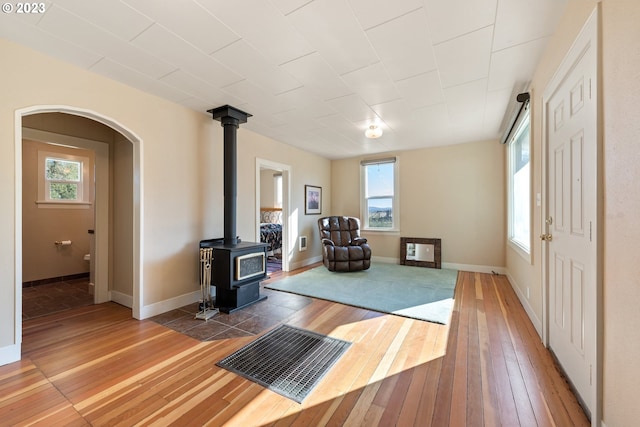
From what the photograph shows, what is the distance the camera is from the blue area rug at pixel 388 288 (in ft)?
9.88

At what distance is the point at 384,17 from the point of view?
1734 millimetres

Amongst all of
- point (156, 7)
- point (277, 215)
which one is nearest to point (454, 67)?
point (156, 7)

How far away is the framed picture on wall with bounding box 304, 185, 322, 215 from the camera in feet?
18.2

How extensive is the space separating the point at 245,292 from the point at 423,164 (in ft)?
13.9

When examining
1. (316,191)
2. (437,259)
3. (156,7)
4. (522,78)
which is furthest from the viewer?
(316,191)

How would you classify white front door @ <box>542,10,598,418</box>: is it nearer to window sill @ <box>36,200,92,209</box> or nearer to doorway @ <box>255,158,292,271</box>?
doorway @ <box>255,158,292,271</box>

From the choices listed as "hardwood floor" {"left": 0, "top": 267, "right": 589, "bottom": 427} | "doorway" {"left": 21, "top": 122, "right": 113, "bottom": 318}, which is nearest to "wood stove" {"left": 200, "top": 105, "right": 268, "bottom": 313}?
"hardwood floor" {"left": 0, "top": 267, "right": 589, "bottom": 427}

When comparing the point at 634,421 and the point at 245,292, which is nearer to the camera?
the point at 634,421

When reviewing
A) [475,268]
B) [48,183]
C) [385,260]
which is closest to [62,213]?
[48,183]

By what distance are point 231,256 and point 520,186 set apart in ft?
13.0

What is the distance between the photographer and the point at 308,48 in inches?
81.2

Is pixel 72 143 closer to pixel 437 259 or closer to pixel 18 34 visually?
pixel 18 34

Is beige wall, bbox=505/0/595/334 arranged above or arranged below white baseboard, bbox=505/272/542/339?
above

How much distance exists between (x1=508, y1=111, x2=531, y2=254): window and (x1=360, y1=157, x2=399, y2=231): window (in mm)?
2041
